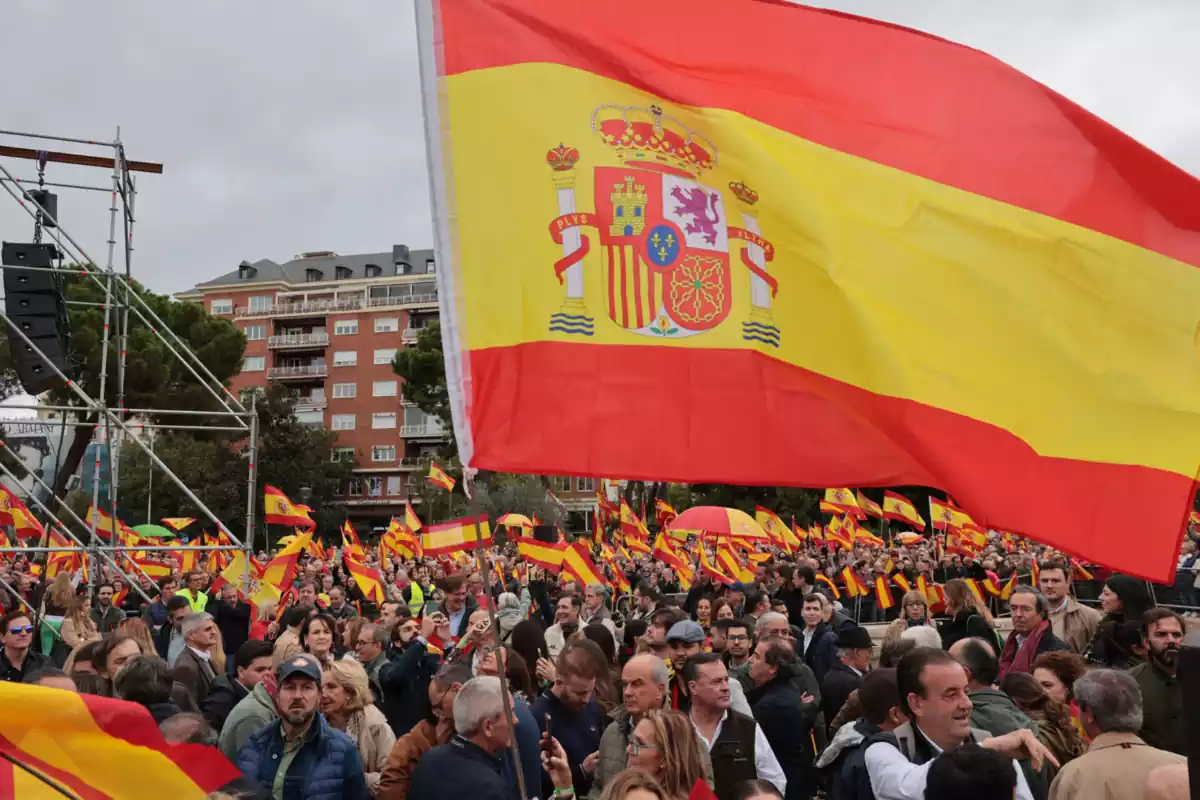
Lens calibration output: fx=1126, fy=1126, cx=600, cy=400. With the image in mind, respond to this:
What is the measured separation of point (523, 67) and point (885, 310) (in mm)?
1793

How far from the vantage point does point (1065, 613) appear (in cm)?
824

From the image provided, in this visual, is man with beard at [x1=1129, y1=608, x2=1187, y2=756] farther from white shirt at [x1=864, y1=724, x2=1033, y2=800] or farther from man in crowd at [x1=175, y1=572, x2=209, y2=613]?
man in crowd at [x1=175, y1=572, x2=209, y2=613]

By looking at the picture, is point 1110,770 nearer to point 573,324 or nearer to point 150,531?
point 573,324

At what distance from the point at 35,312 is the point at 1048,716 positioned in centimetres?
1449

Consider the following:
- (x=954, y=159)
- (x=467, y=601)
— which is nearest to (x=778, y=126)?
(x=954, y=159)

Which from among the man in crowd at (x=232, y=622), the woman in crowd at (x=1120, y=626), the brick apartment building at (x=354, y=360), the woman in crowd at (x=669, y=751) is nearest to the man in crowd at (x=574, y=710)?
the woman in crowd at (x=669, y=751)

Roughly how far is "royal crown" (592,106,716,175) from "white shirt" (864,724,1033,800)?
94.9 inches

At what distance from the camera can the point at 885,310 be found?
468cm

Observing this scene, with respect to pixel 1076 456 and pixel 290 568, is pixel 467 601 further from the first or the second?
pixel 1076 456

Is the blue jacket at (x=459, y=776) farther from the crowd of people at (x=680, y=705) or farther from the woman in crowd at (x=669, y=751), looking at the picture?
the woman in crowd at (x=669, y=751)

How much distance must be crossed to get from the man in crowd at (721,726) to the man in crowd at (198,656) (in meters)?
4.02

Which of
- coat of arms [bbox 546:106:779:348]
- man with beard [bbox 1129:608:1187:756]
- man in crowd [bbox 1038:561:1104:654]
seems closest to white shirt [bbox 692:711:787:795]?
coat of arms [bbox 546:106:779:348]

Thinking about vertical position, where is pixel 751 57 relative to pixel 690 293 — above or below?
above

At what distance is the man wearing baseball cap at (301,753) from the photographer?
4.99 m
